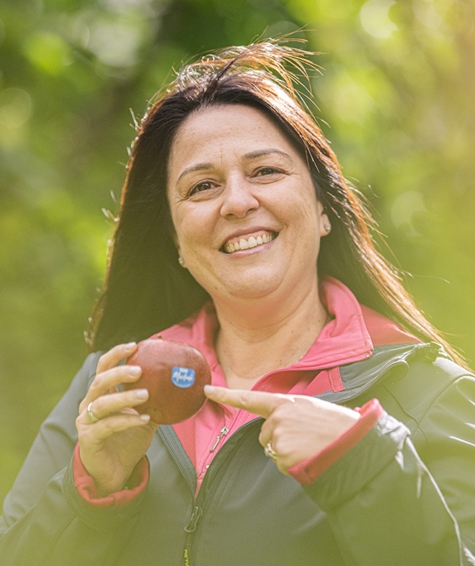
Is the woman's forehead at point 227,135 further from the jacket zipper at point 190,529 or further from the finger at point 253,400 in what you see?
the jacket zipper at point 190,529

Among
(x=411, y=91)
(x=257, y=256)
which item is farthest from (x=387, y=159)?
(x=257, y=256)

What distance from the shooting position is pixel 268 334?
104 inches

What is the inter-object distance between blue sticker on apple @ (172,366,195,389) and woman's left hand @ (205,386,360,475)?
210 mm

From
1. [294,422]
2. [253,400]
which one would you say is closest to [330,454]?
[294,422]

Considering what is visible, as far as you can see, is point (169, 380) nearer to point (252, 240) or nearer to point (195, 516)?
point (195, 516)

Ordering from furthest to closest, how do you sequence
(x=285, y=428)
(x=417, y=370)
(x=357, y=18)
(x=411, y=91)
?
(x=357, y=18), (x=411, y=91), (x=417, y=370), (x=285, y=428)

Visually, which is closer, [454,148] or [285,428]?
[285,428]

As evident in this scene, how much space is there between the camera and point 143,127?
2879 millimetres

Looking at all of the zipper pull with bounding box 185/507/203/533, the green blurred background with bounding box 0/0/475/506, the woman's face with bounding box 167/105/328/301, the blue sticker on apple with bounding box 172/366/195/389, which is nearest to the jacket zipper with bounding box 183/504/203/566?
the zipper pull with bounding box 185/507/203/533

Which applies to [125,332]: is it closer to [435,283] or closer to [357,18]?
[435,283]

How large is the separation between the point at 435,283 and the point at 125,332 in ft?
6.62

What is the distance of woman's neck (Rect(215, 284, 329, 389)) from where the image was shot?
257 cm

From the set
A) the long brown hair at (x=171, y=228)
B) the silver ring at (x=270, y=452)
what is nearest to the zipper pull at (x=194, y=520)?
the silver ring at (x=270, y=452)

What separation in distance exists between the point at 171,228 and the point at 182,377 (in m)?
1.01
